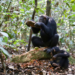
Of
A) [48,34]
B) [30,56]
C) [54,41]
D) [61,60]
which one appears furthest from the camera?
[48,34]

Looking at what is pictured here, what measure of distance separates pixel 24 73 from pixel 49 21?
2.85m

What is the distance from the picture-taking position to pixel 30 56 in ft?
13.6

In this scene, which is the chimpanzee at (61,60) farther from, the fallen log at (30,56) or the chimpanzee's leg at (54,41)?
the chimpanzee's leg at (54,41)

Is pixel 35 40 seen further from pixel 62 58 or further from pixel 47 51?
pixel 62 58

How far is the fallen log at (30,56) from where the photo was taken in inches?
155

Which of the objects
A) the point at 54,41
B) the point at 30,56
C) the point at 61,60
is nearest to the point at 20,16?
the point at 30,56

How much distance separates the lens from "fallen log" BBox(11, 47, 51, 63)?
3.95 meters

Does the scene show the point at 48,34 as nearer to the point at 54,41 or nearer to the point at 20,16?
the point at 54,41

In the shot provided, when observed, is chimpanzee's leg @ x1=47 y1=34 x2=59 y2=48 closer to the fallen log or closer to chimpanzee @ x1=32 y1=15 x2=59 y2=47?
chimpanzee @ x1=32 y1=15 x2=59 y2=47

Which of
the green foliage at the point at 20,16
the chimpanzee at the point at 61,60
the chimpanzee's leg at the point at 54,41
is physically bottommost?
the chimpanzee at the point at 61,60

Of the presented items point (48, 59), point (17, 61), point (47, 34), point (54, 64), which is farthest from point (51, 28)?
point (17, 61)

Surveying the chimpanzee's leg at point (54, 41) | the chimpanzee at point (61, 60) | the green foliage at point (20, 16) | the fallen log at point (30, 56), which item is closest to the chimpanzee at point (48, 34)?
the chimpanzee's leg at point (54, 41)

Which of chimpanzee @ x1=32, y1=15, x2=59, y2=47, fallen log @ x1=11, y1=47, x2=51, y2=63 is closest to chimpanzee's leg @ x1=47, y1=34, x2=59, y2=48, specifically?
chimpanzee @ x1=32, y1=15, x2=59, y2=47

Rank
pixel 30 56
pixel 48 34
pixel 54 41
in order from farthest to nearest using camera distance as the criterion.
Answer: pixel 48 34, pixel 54 41, pixel 30 56
